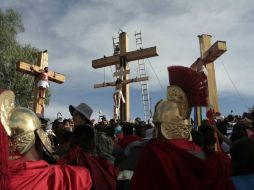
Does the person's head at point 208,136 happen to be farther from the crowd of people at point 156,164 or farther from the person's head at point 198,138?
the crowd of people at point 156,164

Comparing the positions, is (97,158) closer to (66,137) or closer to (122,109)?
(66,137)

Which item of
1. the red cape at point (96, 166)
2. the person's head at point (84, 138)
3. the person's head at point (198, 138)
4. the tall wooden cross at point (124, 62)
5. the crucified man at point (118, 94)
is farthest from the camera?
the tall wooden cross at point (124, 62)

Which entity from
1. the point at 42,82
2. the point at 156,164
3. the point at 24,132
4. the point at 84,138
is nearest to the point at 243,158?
the point at 156,164

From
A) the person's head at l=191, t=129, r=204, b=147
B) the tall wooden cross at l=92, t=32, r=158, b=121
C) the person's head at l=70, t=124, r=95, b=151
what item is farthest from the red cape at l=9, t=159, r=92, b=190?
the tall wooden cross at l=92, t=32, r=158, b=121

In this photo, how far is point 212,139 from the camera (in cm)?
424

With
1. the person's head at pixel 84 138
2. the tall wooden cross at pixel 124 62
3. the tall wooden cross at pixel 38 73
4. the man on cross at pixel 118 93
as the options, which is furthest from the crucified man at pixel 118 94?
the person's head at pixel 84 138

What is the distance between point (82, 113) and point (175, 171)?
218cm

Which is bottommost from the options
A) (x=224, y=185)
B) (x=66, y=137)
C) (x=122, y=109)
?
(x=224, y=185)

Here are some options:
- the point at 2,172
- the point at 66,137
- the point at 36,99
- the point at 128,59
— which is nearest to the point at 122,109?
the point at 128,59

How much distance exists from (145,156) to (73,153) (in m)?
0.99

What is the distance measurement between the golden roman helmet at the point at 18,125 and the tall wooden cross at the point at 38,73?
31.0ft

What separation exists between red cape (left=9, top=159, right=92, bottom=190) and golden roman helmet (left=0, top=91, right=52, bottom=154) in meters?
0.15

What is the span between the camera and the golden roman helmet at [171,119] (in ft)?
9.95

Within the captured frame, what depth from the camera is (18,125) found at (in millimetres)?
2883
